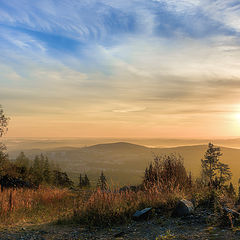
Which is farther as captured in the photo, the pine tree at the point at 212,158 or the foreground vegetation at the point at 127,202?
the pine tree at the point at 212,158

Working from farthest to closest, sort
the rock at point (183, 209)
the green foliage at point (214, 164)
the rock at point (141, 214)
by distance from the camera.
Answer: the green foliage at point (214, 164) < the rock at point (141, 214) < the rock at point (183, 209)

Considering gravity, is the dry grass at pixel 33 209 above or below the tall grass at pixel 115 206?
below

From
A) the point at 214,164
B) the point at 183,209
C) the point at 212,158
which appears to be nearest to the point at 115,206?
the point at 183,209

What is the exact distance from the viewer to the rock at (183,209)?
837 cm

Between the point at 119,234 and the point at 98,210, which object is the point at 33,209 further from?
the point at 119,234

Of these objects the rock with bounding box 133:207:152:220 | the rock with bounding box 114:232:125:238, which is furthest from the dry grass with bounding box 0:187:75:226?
the rock with bounding box 114:232:125:238

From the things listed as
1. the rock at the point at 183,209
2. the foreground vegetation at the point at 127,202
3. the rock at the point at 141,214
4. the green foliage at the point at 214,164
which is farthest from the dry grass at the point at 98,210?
the green foliage at the point at 214,164

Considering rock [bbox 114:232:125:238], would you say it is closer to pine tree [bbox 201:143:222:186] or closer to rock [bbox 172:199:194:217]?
rock [bbox 172:199:194:217]

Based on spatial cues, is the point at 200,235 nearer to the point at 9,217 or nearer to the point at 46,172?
the point at 9,217

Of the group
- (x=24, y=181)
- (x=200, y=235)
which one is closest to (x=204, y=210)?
(x=200, y=235)

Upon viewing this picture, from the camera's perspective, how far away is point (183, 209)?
844cm

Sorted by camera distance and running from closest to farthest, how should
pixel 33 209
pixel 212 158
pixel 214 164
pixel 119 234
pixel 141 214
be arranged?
pixel 119 234
pixel 141 214
pixel 33 209
pixel 214 164
pixel 212 158

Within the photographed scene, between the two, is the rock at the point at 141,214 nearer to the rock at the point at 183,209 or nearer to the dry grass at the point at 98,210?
the dry grass at the point at 98,210

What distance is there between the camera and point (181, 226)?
7.46 metres
